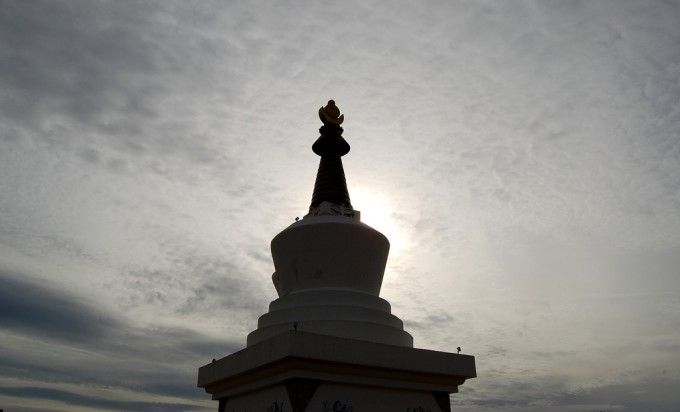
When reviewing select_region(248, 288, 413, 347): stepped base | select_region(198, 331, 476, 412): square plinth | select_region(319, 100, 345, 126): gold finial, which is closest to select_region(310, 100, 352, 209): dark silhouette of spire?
select_region(319, 100, 345, 126): gold finial

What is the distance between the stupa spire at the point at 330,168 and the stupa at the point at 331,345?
0.05m

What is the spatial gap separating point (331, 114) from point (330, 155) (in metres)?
1.20

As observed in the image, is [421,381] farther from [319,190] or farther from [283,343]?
[319,190]

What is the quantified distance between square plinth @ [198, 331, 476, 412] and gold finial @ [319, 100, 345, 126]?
6.85m

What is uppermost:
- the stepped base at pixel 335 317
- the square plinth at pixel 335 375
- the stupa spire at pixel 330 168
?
the stupa spire at pixel 330 168

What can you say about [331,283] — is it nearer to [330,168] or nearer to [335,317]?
[335,317]

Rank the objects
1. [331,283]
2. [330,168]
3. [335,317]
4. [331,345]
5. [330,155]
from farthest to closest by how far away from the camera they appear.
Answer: [330,155]
[330,168]
[331,283]
[335,317]
[331,345]

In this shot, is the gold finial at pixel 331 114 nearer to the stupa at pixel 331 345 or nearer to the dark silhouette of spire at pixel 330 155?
the dark silhouette of spire at pixel 330 155

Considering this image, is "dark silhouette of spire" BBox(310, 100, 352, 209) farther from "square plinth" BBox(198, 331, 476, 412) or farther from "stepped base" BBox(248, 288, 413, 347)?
"square plinth" BBox(198, 331, 476, 412)

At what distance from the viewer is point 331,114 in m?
14.2

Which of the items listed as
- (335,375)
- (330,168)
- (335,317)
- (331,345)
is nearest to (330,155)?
(330,168)

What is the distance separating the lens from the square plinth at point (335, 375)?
912 cm

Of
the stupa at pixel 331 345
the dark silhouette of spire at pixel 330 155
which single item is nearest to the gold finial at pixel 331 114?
the dark silhouette of spire at pixel 330 155

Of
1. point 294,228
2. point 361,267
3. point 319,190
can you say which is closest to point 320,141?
point 319,190
